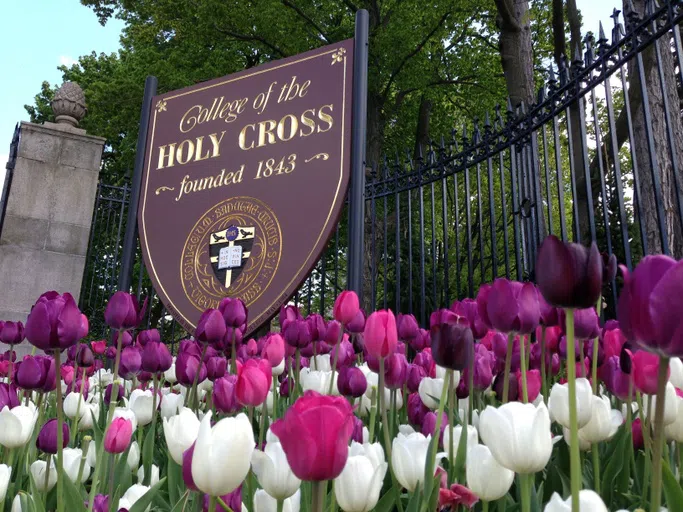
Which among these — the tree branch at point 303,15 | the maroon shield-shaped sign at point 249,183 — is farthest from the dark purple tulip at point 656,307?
the tree branch at point 303,15

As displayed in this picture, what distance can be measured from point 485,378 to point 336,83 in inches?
128

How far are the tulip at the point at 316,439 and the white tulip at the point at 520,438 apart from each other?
26cm

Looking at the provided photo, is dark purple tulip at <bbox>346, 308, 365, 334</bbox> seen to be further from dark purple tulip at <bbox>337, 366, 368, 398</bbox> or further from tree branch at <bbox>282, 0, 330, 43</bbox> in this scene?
tree branch at <bbox>282, 0, 330, 43</bbox>

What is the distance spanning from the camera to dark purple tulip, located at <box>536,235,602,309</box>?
2.50 ft

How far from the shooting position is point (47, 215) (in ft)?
22.1

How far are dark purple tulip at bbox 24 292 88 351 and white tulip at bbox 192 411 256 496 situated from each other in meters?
0.66

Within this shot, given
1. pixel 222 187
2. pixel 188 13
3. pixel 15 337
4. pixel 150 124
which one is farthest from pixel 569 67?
pixel 188 13

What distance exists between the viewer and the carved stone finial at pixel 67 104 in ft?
A: 23.8

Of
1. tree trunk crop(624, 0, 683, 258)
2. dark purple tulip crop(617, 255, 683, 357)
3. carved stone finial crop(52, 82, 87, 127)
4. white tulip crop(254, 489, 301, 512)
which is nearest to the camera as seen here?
dark purple tulip crop(617, 255, 683, 357)

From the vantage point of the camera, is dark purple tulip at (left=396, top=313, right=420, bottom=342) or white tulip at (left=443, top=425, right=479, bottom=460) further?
dark purple tulip at (left=396, top=313, right=420, bottom=342)

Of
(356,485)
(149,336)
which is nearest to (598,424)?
(356,485)

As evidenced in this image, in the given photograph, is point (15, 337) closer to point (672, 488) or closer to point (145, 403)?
point (145, 403)

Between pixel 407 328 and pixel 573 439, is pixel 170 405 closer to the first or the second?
pixel 407 328

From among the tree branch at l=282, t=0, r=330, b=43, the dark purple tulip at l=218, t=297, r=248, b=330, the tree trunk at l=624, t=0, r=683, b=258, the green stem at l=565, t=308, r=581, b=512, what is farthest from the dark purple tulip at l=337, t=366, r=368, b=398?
the tree branch at l=282, t=0, r=330, b=43
